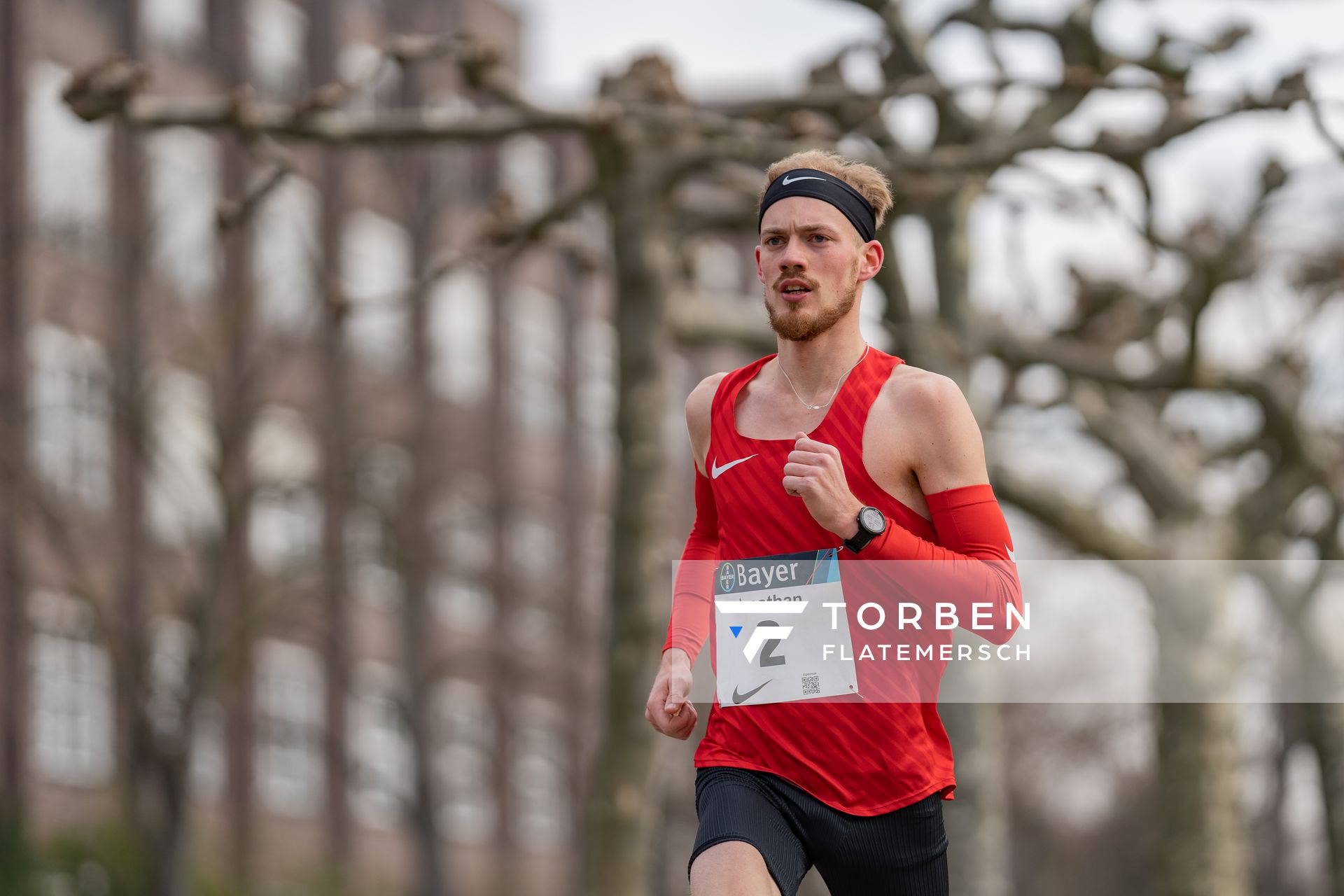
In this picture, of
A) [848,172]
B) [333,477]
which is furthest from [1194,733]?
[848,172]

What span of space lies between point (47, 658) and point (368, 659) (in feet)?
30.6

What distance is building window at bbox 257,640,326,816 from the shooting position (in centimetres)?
3481

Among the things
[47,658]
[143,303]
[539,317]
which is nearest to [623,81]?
[143,303]

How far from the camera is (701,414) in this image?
4309 millimetres

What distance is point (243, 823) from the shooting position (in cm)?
3275

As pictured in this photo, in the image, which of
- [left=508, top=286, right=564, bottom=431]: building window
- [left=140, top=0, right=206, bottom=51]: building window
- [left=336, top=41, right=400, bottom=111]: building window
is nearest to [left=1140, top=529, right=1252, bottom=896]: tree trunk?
[left=140, top=0, right=206, bottom=51]: building window

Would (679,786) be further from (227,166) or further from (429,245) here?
(227,166)

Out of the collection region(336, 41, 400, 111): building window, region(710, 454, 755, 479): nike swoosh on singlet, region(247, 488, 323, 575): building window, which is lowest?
region(247, 488, 323, 575): building window

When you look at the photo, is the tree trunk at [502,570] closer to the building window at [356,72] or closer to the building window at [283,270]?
the building window at [356,72]

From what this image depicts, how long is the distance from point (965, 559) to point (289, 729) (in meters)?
31.4

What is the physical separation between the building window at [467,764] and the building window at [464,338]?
253 inches

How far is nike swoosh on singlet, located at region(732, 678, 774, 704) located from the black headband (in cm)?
92

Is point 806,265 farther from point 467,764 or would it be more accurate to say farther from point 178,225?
point 467,764

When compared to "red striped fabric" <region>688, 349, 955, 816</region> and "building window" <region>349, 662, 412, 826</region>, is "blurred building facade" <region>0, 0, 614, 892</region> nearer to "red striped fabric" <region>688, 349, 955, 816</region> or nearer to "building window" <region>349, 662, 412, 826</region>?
"building window" <region>349, 662, 412, 826</region>
